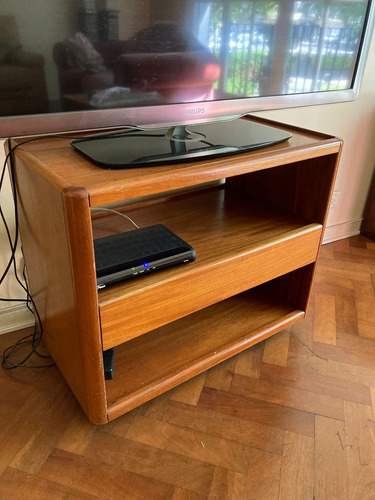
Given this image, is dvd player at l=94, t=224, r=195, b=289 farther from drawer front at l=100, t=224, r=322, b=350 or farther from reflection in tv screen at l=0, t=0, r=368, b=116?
reflection in tv screen at l=0, t=0, r=368, b=116

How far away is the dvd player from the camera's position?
0.82 metres

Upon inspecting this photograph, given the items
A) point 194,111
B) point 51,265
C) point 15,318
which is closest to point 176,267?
point 51,265

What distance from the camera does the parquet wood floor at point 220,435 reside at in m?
0.82

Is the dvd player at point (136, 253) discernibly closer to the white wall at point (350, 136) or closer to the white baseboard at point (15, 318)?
the white baseboard at point (15, 318)

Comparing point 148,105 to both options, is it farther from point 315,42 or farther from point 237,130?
point 315,42

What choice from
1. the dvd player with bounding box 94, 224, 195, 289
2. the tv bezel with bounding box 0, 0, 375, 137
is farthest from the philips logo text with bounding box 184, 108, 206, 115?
the dvd player with bounding box 94, 224, 195, 289

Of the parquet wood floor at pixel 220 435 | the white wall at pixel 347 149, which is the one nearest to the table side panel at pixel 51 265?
the parquet wood floor at pixel 220 435

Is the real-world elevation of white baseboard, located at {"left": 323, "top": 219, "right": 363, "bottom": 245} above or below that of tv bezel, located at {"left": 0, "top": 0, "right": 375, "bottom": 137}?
below

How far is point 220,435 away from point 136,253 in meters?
0.46

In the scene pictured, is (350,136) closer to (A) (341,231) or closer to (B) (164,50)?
(A) (341,231)

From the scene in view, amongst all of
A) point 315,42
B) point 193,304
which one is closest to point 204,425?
point 193,304

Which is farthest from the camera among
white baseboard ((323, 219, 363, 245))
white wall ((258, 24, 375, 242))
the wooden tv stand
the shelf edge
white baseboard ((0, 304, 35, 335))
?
white baseboard ((323, 219, 363, 245))

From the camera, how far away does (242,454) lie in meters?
0.89

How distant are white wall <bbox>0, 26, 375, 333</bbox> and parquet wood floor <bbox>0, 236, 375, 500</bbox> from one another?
14 cm
